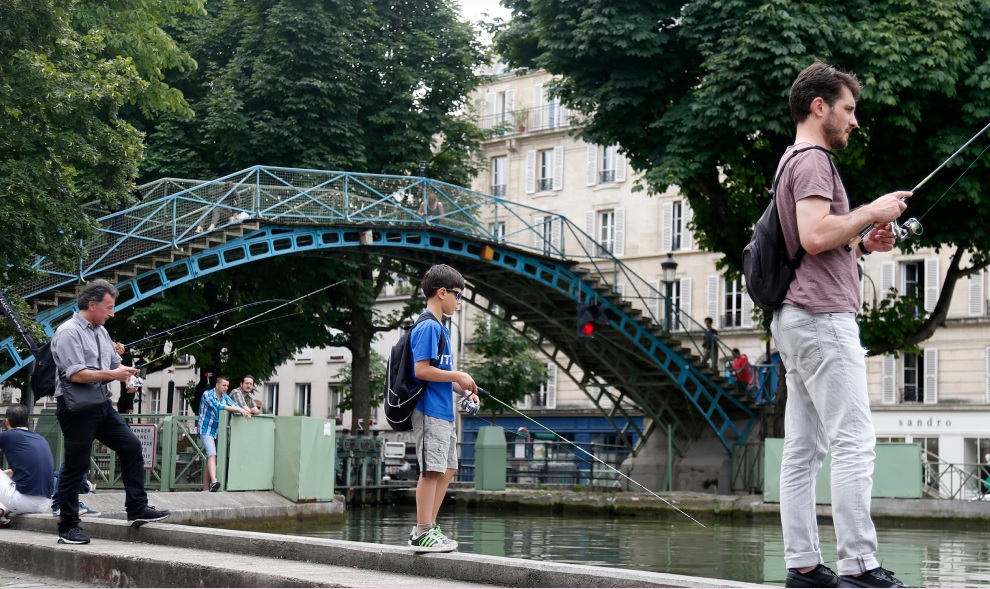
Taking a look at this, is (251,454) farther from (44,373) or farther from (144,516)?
(144,516)

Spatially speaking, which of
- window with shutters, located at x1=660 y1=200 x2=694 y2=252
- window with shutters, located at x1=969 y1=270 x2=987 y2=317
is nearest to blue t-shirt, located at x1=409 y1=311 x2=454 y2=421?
window with shutters, located at x1=969 y1=270 x2=987 y2=317

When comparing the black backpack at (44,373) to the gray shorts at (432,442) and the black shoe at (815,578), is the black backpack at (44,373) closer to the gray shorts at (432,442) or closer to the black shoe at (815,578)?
the gray shorts at (432,442)

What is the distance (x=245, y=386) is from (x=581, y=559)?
8.28 metres

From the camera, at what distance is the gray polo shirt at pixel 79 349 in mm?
8820

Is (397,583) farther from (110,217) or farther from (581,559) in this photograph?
(110,217)

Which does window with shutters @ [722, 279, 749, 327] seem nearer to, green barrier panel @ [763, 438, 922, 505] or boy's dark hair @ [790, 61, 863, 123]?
green barrier panel @ [763, 438, 922, 505]

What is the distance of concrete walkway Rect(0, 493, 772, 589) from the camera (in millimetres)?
5891

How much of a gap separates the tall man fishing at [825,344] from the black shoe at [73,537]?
4914 mm

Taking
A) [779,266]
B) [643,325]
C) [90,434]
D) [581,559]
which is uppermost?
[643,325]

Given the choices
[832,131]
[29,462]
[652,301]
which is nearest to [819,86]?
[832,131]

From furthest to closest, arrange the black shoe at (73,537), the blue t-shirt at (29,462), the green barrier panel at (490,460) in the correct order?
the green barrier panel at (490,460) < the blue t-shirt at (29,462) < the black shoe at (73,537)

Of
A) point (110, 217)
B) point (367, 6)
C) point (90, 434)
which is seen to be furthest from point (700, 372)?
point (90, 434)

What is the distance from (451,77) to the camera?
34344mm

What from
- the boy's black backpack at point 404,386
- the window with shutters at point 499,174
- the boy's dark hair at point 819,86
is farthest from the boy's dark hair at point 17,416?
the window with shutters at point 499,174
